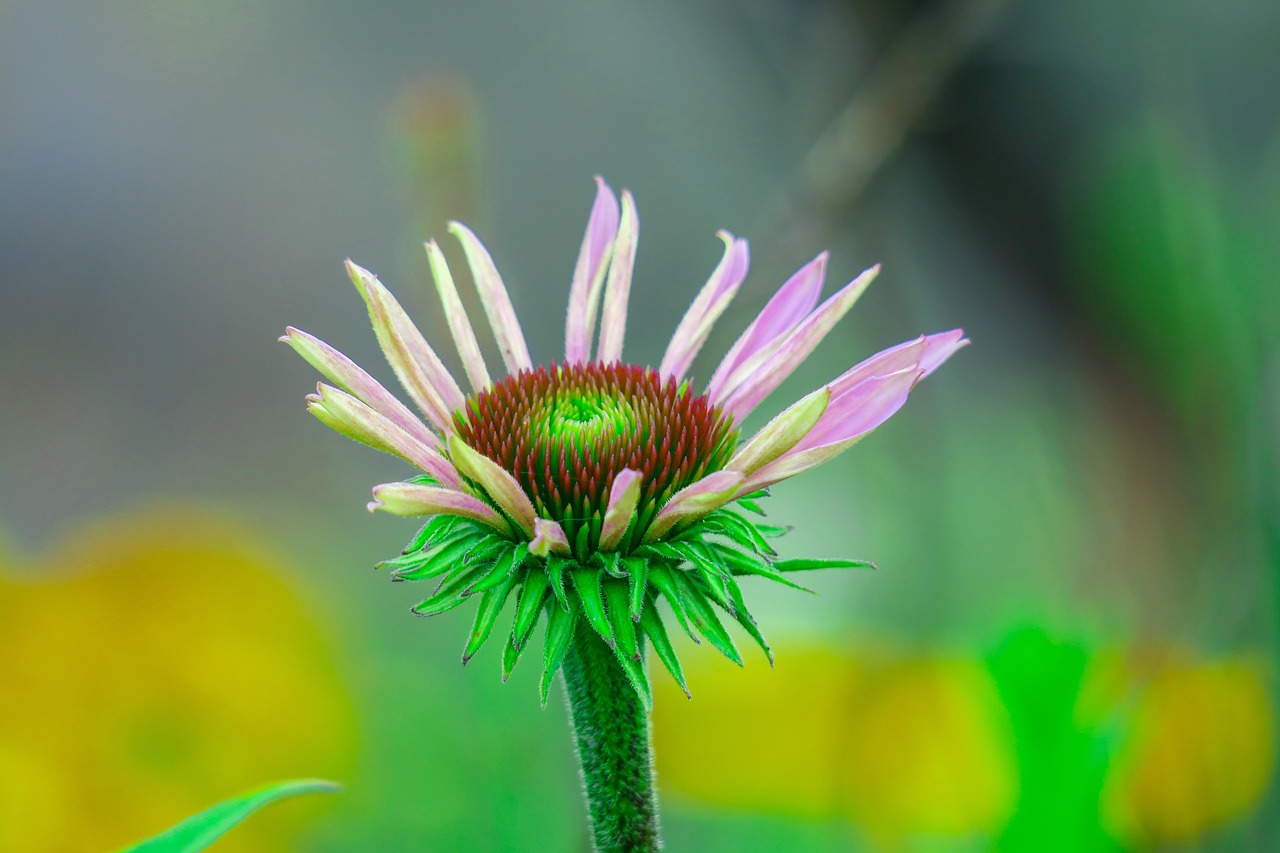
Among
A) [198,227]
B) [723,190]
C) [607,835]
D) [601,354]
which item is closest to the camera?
[607,835]

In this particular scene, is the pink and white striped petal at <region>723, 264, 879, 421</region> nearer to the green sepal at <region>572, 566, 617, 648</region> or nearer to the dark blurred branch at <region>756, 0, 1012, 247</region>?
the green sepal at <region>572, 566, 617, 648</region>

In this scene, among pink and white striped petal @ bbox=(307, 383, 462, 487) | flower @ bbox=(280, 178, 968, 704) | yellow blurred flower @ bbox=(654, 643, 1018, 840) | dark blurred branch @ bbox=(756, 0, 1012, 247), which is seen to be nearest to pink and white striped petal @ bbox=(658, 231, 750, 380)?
flower @ bbox=(280, 178, 968, 704)

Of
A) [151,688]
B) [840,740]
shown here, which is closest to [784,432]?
[840,740]

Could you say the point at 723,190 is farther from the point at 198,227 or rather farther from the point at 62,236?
the point at 62,236

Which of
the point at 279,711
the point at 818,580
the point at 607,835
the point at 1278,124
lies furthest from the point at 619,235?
the point at 1278,124

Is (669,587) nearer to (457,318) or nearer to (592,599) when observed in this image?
(592,599)

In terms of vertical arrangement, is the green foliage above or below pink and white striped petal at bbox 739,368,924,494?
below
